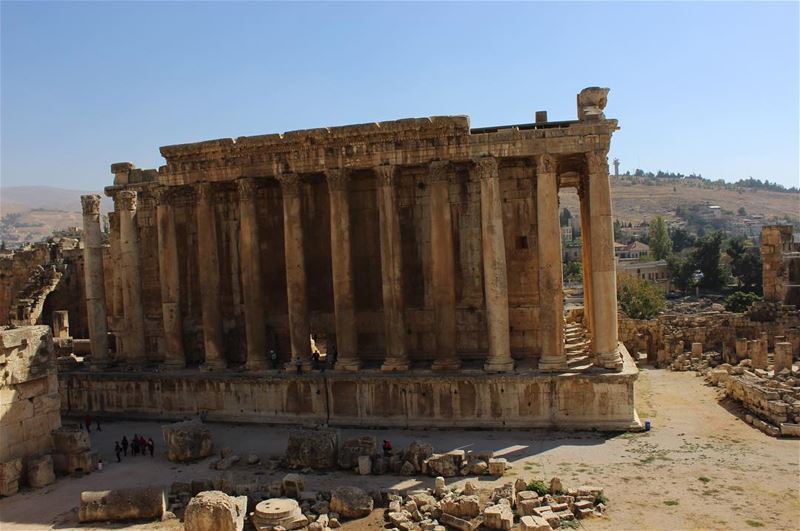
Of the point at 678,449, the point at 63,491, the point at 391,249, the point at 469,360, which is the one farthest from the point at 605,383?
the point at 63,491

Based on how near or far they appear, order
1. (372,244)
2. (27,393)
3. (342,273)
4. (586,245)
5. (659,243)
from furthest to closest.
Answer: (659,243), (586,245), (372,244), (342,273), (27,393)

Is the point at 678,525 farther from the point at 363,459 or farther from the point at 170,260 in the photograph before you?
the point at 170,260

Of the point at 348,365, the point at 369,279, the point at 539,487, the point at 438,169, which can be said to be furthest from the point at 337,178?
the point at 539,487

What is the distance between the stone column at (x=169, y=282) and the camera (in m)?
27.0

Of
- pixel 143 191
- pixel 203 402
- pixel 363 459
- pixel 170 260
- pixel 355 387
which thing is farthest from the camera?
pixel 143 191

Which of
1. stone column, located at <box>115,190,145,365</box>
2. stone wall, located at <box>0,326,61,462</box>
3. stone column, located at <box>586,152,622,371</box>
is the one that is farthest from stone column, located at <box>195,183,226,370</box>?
stone column, located at <box>586,152,622,371</box>

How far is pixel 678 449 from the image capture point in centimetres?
1939

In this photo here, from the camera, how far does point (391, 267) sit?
23.9 meters

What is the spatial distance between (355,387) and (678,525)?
11.9 meters

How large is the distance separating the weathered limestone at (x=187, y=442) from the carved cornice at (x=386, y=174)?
10.2 meters

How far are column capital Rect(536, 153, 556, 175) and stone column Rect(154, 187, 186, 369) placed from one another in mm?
14677

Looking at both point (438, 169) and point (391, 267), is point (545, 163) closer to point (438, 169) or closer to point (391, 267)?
point (438, 169)

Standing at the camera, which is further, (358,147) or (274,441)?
(358,147)

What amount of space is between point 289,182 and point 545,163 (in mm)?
9282
